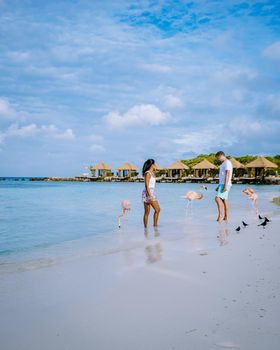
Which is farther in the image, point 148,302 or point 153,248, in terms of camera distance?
point 153,248

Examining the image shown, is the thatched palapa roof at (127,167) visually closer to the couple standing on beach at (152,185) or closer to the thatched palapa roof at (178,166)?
the thatched palapa roof at (178,166)

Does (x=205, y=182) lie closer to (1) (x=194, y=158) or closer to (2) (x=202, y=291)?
(1) (x=194, y=158)

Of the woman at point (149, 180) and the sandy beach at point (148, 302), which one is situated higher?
the woman at point (149, 180)

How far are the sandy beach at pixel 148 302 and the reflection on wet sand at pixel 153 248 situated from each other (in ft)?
0.23

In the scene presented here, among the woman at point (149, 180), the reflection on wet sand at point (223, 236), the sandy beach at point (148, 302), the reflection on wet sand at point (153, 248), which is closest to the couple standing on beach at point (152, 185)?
the woman at point (149, 180)

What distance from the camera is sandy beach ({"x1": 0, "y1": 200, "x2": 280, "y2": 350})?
2447 millimetres

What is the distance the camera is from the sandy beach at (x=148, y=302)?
2.45 metres

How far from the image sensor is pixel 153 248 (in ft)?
19.5

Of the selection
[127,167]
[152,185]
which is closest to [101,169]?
[127,167]

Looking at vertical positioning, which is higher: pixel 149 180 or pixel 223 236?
pixel 149 180

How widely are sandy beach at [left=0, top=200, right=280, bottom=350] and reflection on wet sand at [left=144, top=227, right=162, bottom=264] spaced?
0.07 meters

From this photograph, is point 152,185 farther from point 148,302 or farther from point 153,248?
point 148,302

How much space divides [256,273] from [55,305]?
2.11 metres

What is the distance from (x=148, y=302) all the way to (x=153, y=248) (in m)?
2.82
